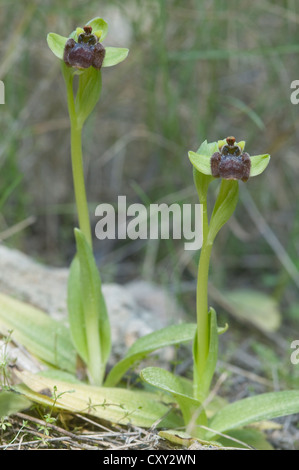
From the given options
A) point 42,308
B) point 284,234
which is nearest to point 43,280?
point 42,308

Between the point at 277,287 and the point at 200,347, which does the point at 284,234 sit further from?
the point at 200,347

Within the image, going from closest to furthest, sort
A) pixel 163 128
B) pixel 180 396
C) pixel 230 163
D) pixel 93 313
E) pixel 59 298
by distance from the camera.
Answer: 1. pixel 230 163
2. pixel 180 396
3. pixel 93 313
4. pixel 59 298
5. pixel 163 128

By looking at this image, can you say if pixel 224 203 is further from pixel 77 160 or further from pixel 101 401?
pixel 101 401

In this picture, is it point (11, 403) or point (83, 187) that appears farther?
point (83, 187)

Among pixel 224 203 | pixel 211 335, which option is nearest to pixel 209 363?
pixel 211 335

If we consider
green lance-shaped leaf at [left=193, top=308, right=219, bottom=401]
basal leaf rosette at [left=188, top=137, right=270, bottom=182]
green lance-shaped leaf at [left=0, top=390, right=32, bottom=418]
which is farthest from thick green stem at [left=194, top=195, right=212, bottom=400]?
green lance-shaped leaf at [left=0, top=390, right=32, bottom=418]

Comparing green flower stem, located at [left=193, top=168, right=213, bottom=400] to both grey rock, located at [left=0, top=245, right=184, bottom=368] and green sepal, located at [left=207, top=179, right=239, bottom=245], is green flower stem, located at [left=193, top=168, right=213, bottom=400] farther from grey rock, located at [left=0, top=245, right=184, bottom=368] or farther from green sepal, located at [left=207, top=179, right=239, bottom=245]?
grey rock, located at [left=0, top=245, right=184, bottom=368]
